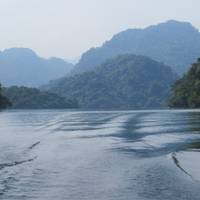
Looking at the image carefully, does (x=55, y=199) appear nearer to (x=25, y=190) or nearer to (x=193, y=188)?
(x=25, y=190)

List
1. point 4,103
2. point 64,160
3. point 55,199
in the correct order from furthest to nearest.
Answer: point 4,103 → point 64,160 → point 55,199

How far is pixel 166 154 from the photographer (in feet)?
105

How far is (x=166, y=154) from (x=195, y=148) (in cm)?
412

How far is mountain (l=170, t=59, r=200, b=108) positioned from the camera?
171000 millimetres

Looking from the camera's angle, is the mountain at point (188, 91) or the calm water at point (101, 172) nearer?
the calm water at point (101, 172)

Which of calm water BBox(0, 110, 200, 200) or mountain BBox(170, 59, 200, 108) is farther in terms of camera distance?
mountain BBox(170, 59, 200, 108)

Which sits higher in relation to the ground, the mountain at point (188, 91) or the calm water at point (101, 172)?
the mountain at point (188, 91)

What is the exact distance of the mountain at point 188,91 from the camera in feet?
561

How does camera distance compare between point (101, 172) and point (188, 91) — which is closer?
point (101, 172)

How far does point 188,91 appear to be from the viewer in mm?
181875

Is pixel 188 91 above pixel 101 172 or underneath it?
above

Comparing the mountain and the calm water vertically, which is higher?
the mountain

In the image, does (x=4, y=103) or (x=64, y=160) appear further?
(x=4, y=103)

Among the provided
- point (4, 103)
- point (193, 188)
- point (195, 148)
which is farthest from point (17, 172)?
point (4, 103)
